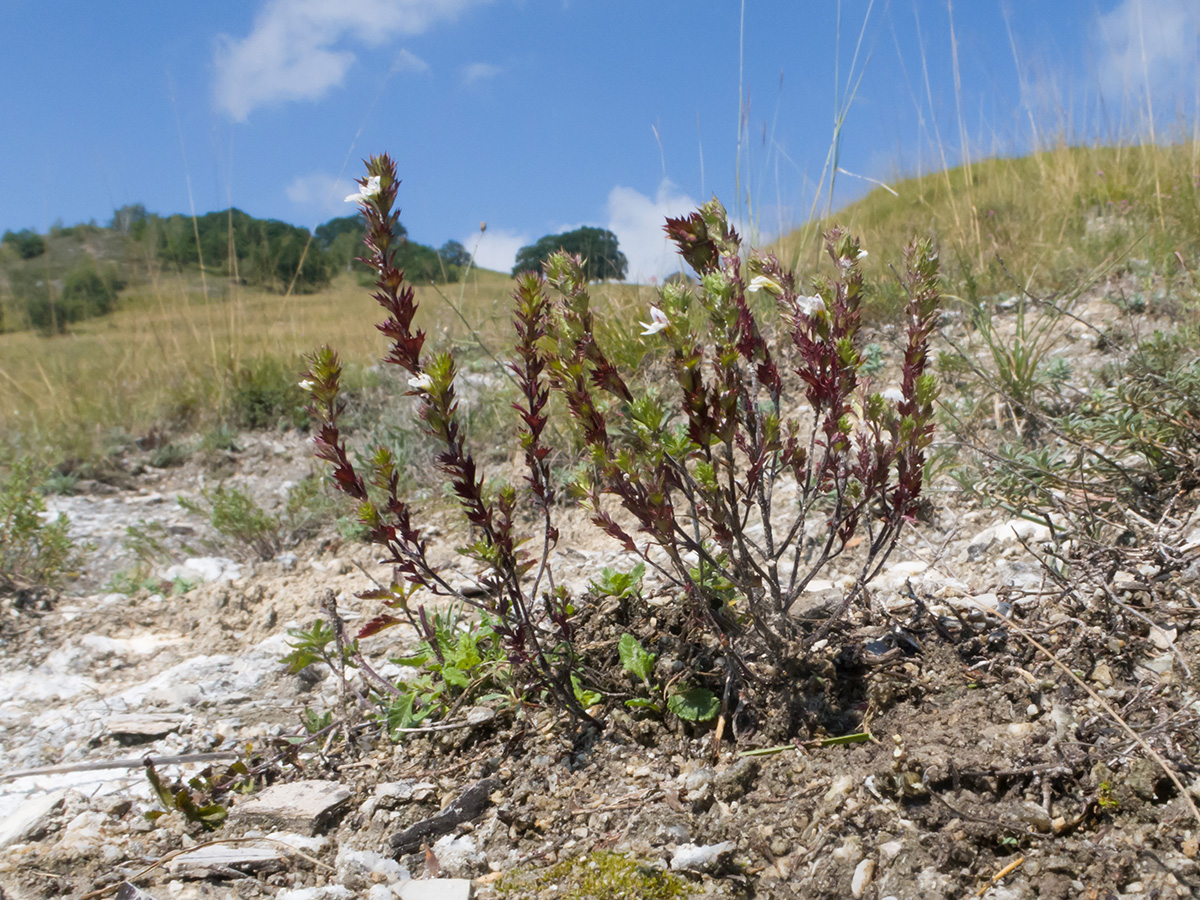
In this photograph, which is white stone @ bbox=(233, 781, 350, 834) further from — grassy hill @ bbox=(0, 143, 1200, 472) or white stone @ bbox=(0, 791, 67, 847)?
grassy hill @ bbox=(0, 143, 1200, 472)

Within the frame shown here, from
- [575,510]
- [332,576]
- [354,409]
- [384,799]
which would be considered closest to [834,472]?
[384,799]

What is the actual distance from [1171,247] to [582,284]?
476 cm

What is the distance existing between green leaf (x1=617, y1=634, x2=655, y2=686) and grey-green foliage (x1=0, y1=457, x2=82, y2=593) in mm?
3558

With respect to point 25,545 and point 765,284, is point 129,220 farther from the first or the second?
point 765,284

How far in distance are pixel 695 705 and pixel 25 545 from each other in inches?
156

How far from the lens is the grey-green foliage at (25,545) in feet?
13.0

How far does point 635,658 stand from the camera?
2.07 m

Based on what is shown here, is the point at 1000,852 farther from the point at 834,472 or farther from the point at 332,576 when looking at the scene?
the point at 332,576

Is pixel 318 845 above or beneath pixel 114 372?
beneath

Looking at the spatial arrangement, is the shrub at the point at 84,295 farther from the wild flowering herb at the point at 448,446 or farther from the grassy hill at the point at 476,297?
the wild flowering herb at the point at 448,446

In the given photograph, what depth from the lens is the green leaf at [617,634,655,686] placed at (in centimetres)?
205

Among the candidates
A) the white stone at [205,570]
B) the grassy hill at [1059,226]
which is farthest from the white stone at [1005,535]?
the white stone at [205,570]

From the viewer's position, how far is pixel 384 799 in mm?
1960

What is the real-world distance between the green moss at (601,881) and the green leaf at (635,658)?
52 centimetres
